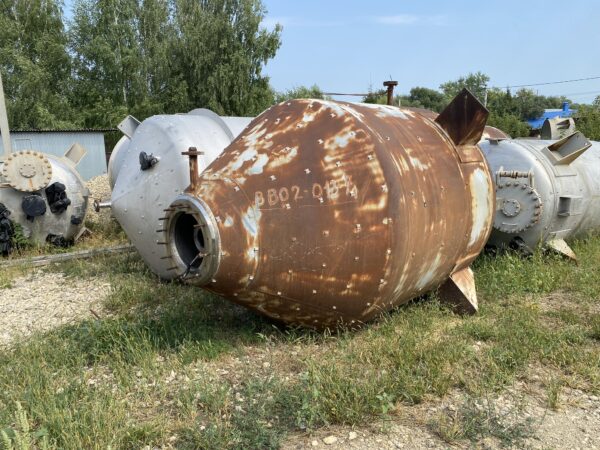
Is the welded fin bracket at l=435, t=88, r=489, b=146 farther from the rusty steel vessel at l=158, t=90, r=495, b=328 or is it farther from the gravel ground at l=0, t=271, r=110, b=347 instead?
the gravel ground at l=0, t=271, r=110, b=347

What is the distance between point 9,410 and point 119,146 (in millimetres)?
6276

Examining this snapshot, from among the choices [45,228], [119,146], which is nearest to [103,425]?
[45,228]

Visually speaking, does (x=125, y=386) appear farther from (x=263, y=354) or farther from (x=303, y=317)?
(x=303, y=317)

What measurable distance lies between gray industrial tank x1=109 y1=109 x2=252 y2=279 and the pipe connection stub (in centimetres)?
138

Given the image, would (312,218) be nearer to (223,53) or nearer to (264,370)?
(264,370)

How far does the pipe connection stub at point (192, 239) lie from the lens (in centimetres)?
287

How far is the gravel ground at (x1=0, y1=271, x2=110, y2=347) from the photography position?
4.32 m

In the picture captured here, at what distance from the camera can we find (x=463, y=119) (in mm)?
3852

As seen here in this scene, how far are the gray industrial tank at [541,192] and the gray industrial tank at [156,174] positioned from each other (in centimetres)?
297

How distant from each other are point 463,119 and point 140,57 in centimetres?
2521

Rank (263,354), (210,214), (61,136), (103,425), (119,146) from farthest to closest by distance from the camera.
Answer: (61,136) < (119,146) < (263,354) < (210,214) < (103,425)

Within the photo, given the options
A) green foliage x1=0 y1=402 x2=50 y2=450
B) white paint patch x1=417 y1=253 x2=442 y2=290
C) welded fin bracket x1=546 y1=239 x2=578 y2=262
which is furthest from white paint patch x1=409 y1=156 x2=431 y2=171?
welded fin bracket x1=546 y1=239 x2=578 y2=262

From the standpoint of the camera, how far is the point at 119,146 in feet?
27.6

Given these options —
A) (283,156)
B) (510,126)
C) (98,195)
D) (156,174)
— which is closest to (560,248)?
(283,156)
